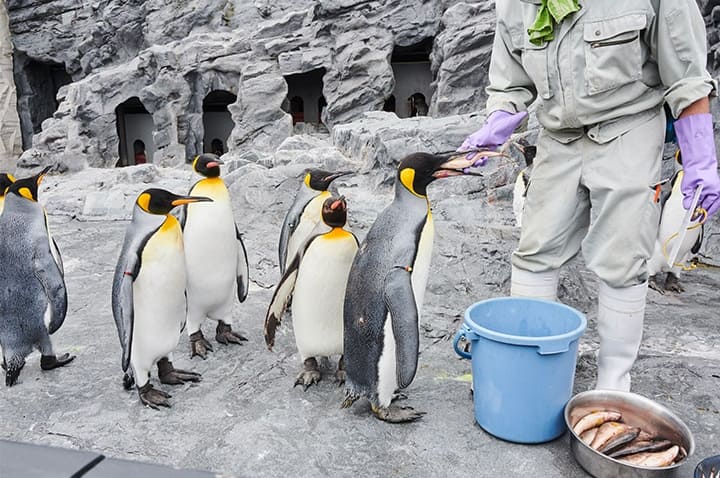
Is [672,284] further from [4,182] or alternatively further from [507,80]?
[4,182]

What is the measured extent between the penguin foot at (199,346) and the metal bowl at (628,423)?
1703 mm

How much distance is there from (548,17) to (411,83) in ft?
47.2

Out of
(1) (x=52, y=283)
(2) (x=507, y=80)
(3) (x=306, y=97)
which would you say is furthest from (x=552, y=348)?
(3) (x=306, y=97)

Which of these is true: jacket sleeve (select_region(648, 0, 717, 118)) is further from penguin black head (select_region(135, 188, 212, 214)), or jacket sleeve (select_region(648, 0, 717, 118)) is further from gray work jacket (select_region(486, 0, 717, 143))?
penguin black head (select_region(135, 188, 212, 214))

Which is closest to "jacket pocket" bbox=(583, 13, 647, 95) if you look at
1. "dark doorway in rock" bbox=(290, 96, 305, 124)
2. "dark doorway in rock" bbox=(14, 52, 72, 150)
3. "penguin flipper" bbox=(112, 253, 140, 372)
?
"penguin flipper" bbox=(112, 253, 140, 372)

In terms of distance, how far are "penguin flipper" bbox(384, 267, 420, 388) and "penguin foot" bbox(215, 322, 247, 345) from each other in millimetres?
1201

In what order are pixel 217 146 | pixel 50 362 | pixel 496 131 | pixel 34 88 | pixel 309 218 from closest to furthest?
pixel 496 131, pixel 50 362, pixel 309 218, pixel 217 146, pixel 34 88

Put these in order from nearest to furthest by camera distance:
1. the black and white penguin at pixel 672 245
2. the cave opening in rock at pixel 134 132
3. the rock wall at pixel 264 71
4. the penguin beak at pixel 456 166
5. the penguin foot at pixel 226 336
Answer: the penguin beak at pixel 456 166 → the penguin foot at pixel 226 336 → the black and white penguin at pixel 672 245 → the rock wall at pixel 264 71 → the cave opening in rock at pixel 134 132

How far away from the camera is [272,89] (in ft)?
43.6

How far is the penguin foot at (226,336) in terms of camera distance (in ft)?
9.31

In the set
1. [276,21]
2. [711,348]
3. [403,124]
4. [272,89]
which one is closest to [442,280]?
[711,348]

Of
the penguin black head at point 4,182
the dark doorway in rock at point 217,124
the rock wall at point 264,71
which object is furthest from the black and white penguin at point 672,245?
the dark doorway in rock at point 217,124

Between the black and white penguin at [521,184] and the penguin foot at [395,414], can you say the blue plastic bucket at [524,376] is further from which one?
the black and white penguin at [521,184]

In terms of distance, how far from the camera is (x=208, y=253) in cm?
263
